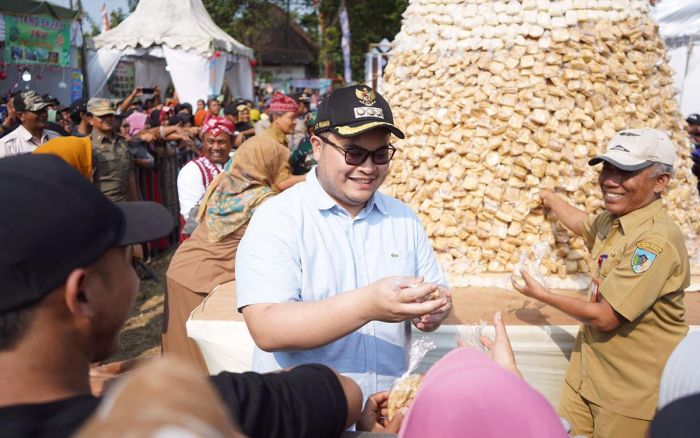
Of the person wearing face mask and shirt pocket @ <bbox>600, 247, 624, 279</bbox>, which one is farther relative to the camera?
the person wearing face mask

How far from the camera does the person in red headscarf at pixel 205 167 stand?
14.1 ft

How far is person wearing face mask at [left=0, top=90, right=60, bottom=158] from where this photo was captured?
476 centimetres

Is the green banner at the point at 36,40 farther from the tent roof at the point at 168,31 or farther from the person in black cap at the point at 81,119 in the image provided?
the person in black cap at the point at 81,119

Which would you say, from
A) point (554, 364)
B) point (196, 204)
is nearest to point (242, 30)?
point (196, 204)

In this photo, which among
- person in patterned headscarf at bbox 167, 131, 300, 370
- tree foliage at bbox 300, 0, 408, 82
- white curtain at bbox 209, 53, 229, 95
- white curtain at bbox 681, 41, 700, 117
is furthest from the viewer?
tree foliage at bbox 300, 0, 408, 82

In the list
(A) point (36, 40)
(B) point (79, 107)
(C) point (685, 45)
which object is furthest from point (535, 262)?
(A) point (36, 40)

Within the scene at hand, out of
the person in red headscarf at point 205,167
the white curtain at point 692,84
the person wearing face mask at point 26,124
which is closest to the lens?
the person in red headscarf at point 205,167

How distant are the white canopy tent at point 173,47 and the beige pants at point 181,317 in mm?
12128

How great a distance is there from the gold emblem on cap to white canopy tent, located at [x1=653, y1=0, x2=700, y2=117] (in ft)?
35.3

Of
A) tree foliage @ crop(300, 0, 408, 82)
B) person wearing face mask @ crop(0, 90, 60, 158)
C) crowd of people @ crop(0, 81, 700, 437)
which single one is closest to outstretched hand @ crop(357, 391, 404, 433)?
crowd of people @ crop(0, 81, 700, 437)

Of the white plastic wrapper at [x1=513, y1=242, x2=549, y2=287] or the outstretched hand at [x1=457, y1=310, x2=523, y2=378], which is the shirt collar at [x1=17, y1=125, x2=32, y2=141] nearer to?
the white plastic wrapper at [x1=513, y1=242, x2=549, y2=287]

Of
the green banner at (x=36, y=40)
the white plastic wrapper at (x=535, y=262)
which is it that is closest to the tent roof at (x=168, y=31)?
the green banner at (x=36, y=40)

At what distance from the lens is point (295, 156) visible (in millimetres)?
6996

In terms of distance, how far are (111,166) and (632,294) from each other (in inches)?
192
